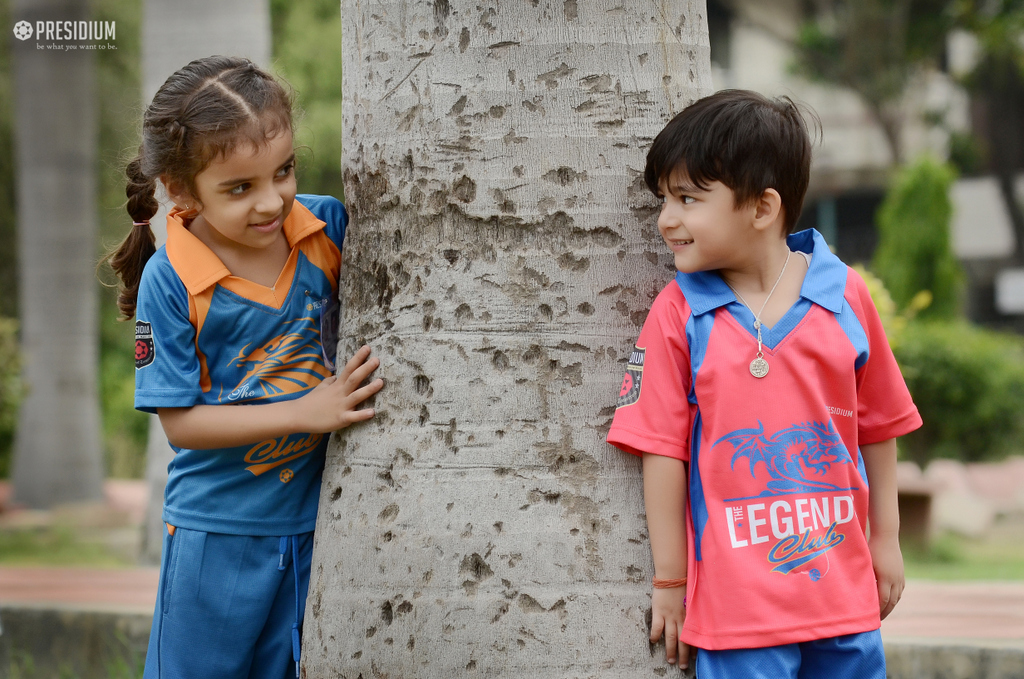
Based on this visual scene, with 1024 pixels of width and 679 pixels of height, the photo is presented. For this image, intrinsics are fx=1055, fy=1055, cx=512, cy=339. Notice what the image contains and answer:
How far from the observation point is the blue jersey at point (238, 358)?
211 centimetres

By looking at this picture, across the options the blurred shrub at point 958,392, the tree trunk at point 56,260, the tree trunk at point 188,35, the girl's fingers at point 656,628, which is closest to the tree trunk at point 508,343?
the girl's fingers at point 656,628

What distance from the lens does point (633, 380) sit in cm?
191

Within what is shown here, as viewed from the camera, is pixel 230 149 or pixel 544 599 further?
pixel 230 149

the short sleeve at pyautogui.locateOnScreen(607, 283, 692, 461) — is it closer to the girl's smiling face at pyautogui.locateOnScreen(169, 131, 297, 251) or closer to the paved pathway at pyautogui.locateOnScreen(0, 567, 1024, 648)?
the girl's smiling face at pyautogui.locateOnScreen(169, 131, 297, 251)

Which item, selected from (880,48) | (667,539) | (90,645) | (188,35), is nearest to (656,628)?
(667,539)

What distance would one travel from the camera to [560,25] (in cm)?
198

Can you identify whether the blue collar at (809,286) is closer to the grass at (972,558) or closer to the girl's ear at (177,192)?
the girl's ear at (177,192)

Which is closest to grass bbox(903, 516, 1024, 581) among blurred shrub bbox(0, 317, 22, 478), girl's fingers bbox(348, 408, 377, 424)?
girl's fingers bbox(348, 408, 377, 424)

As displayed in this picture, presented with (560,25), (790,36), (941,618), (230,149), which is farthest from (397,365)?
(790,36)

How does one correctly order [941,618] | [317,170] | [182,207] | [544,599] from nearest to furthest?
[544,599], [182,207], [941,618], [317,170]

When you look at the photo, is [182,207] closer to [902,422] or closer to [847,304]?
[847,304]

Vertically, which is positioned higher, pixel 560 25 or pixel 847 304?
pixel 560 25

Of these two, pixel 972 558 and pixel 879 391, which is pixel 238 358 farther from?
pixel 972 558

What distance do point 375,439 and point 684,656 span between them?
A: 708mm
